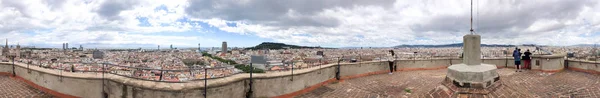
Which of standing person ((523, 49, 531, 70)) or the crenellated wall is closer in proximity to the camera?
the crenellated wall

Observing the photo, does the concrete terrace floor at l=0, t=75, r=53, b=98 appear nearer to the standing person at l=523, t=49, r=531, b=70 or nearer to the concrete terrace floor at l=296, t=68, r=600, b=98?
the concrete terrace floor at l=296, t=68, r=600, b=98

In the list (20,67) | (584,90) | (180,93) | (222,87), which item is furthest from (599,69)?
(20,67)

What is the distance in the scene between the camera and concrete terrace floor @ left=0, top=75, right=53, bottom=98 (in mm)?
7637

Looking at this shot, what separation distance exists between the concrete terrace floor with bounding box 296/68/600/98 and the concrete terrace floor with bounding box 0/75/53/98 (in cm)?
752

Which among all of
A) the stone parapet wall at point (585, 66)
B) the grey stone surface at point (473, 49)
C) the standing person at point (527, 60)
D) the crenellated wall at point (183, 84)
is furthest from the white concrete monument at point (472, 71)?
the stone parapet wall at point (585, 66)

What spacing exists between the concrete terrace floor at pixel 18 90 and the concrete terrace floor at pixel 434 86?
7.52 meters

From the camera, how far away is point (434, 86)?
8.22 m

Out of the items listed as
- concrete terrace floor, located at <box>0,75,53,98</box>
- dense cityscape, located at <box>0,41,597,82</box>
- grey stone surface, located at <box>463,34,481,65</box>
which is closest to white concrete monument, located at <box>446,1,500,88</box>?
grey stone surface, located at <box>463,34,481,65</box>

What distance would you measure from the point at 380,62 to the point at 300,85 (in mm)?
4897

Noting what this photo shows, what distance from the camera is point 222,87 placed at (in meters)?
6.14

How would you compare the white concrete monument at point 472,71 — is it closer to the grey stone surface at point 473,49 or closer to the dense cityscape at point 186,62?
the grey stone surface at point 473,49

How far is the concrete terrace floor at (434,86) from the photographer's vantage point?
23.7 feet

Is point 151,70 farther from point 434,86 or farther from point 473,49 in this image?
point 473,49

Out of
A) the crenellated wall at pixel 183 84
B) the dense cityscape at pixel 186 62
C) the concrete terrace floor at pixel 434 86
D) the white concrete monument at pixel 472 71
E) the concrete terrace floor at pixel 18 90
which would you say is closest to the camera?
the crenellated wall at pixel 183 84
